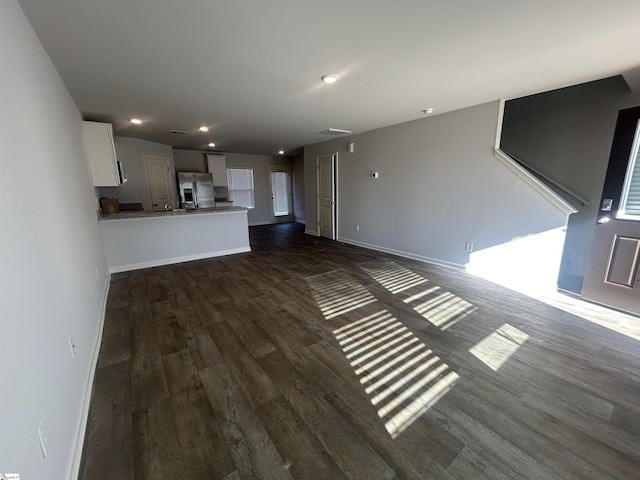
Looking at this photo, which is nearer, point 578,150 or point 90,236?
point 90,236

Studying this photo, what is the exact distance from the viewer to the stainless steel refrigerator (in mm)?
6949

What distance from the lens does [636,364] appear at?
1.95m

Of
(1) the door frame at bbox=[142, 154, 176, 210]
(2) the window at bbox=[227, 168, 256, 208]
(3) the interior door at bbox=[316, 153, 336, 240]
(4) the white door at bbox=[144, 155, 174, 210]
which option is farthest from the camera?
(2) the window at bbox=[227, 168, 256, 208]

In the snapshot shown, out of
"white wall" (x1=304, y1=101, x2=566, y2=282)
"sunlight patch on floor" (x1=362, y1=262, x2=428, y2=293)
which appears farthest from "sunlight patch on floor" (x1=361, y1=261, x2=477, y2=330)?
"white wall" (x1=304, y1=101, x2=566, y2=282)

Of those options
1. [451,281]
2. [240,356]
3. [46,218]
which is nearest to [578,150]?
[451,281]

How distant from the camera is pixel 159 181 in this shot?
20.1 ft

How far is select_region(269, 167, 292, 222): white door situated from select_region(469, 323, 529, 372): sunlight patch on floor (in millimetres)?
7794

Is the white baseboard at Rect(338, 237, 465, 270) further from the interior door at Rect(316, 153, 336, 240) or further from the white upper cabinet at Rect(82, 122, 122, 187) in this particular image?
the white upper cabinet at Rect(82, 122, 122, 187)

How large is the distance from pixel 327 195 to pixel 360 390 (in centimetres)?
504

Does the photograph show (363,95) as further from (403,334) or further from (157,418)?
(157,418)

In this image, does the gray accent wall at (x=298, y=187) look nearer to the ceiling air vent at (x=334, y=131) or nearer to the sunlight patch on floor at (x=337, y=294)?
the ceiling air vent at (x=334, y=131)

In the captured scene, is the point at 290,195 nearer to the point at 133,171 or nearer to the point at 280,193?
the point at 280,193

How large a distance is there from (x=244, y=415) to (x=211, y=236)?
385 centimetres

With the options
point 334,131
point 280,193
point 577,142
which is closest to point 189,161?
point 280,193
